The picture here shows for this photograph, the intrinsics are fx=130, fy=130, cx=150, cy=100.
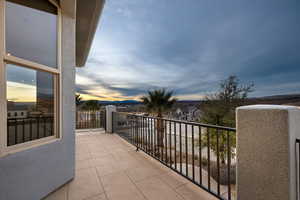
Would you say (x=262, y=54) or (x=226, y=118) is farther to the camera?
(x=262, y=54)

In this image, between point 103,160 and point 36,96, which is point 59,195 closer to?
point 103,160

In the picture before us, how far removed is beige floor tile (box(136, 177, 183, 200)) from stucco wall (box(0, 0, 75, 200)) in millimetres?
1236

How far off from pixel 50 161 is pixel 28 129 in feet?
1.77

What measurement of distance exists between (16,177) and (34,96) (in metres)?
1.06

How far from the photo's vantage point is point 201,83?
26469 millimetres

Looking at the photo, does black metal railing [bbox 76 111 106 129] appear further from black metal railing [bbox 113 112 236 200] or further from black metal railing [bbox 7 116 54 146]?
black metal railing [bbox 7 116 54 146]

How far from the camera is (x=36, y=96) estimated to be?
1944mm

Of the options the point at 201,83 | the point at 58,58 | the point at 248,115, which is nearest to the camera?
the point at 248,115

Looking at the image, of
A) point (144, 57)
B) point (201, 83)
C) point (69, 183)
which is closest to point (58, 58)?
point (69, 183)

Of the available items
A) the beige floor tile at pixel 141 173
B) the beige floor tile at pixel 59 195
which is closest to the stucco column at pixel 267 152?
the beige floor tile at pixel 141 173

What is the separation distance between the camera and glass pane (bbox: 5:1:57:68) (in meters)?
1.52

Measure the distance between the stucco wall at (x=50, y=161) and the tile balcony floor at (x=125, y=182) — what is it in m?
0.23

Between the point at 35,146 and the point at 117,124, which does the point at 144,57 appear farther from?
the point at 35,146

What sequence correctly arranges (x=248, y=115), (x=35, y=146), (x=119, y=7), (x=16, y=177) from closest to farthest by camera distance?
1. (x=248, y=115)
2. (x=16, y=177)
3. (x=35, y=146)
4. (x=119, y=7)
